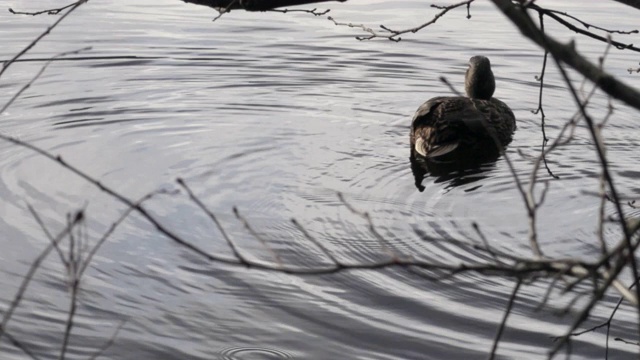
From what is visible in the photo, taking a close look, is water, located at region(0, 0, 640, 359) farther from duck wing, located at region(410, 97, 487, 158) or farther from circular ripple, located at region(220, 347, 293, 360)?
duck wing, located at region(410, 97, 487, 158)

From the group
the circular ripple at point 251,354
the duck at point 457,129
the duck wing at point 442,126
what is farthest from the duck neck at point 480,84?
the circular ripple at point 251,354

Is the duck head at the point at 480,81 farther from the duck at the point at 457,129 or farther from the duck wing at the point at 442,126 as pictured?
the duck wing at the point at 442,126

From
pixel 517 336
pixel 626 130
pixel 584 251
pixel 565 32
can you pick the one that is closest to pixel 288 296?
pixel 517 336

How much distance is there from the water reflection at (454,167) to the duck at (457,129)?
0.06ft

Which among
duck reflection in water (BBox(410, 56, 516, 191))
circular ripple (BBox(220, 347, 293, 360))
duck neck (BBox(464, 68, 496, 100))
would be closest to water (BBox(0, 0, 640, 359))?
circular ripple (BBox(220, 347, 293, 360))

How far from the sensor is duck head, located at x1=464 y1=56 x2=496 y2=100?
1095cm

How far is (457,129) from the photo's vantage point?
9.85 m

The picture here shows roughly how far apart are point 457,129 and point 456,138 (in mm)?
102

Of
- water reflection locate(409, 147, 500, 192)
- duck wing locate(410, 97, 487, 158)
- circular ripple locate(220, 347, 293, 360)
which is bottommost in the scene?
water reflection locate(409, 147, 500, 192)

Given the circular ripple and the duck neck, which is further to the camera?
the duck neck

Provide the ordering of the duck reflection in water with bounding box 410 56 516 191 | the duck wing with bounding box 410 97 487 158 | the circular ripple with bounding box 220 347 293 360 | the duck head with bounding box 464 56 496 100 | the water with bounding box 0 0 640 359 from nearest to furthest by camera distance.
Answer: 1. the circular ripple with bounding box 220 347 293 360
2. the water with bounding box 0 0 640 359
3. the duck reflection in water with bounding box 410 56 516 191
4. the duck wing with bounding box 410 97 487 158
5. the duck head with bounding box 464 56 496 100

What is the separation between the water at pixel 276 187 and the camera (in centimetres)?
566

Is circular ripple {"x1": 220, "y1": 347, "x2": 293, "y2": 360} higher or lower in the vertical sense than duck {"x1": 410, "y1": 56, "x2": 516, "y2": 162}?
higher

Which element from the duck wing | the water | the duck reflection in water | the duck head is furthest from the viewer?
the duck head
